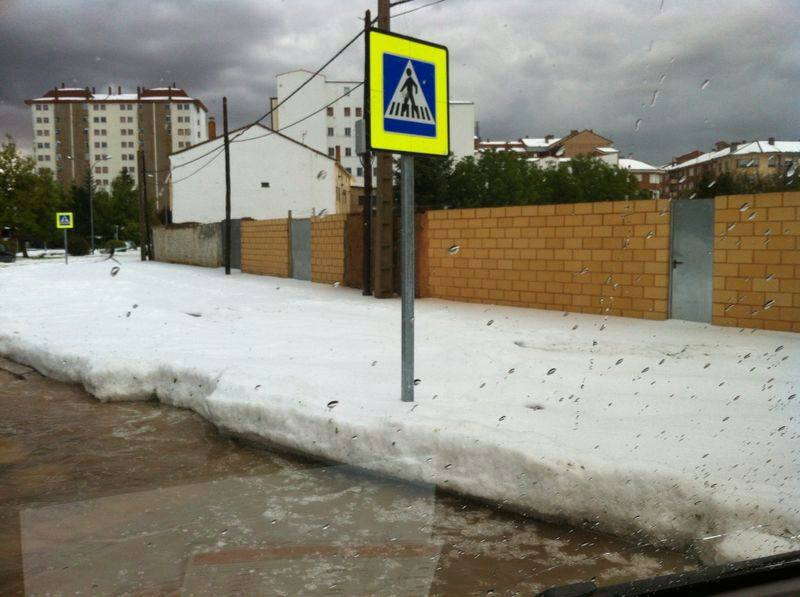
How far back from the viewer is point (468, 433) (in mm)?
3979

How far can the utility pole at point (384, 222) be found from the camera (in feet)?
40.8

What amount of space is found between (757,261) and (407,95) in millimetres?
5888

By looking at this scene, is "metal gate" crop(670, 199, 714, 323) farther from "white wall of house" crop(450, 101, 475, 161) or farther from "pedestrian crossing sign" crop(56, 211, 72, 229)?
"white wall of house" crop(450, 101, 475, 161)

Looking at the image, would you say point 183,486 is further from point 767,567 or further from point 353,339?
point 353,339

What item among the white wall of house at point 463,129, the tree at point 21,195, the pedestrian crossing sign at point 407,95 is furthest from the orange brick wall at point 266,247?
the white wall of house at point 463,129

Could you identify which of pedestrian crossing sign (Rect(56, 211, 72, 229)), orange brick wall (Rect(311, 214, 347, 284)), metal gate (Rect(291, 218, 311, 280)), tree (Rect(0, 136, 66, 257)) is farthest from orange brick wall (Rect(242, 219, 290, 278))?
tree (Rect(0, 136, 66, 257))

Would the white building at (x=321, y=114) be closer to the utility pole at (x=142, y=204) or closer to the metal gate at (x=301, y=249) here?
the utility pole at (x=142, y=204)

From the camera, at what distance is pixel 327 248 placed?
1797 cm

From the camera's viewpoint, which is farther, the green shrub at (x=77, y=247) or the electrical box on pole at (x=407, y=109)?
the green shrub at (x=77, y=247)

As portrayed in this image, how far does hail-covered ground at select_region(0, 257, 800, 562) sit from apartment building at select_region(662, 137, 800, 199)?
1971 millimetres

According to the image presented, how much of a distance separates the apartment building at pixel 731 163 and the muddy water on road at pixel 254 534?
3679mm

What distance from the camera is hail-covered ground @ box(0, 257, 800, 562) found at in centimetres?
321

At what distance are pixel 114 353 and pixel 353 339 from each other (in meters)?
2.75

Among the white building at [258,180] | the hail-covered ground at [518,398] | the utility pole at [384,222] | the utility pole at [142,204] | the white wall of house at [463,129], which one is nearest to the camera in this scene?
the hail-covered ground at [518,398]
